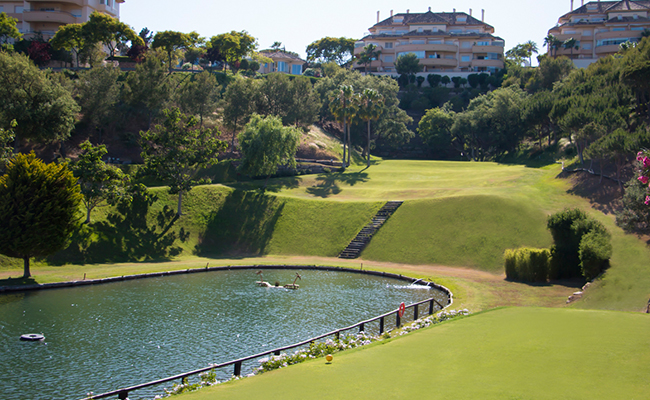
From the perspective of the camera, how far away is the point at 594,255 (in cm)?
3700

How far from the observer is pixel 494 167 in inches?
3113

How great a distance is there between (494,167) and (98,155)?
5774 centimetres

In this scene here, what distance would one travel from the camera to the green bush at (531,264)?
4003 cm

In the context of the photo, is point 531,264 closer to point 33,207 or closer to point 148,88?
point 33,207

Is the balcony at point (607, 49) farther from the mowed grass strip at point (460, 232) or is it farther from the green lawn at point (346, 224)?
the mowed grass strip at point (460, 232)

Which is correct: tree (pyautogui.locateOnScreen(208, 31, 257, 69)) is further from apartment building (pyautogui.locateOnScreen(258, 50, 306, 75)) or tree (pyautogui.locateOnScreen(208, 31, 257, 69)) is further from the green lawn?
the green lawn

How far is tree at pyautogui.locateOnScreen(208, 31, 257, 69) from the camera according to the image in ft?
390

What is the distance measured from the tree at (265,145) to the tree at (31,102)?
21.3 m

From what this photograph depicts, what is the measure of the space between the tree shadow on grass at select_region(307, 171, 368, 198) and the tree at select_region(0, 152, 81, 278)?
3400 centimetres

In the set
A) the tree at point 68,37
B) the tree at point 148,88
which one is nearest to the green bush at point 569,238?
the tree at point 148,88

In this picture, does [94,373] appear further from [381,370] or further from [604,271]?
A: [604,271]

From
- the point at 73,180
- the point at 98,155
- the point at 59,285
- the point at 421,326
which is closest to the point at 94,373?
the point at 421,326

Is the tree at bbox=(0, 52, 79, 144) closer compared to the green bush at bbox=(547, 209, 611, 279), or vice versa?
the green bush at bbox=(547, 209, 611, 279)

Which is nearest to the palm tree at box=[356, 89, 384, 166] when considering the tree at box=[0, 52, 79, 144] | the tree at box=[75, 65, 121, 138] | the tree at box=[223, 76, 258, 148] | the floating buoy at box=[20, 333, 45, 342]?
the tree at box=[223, 76, 258, 148]
